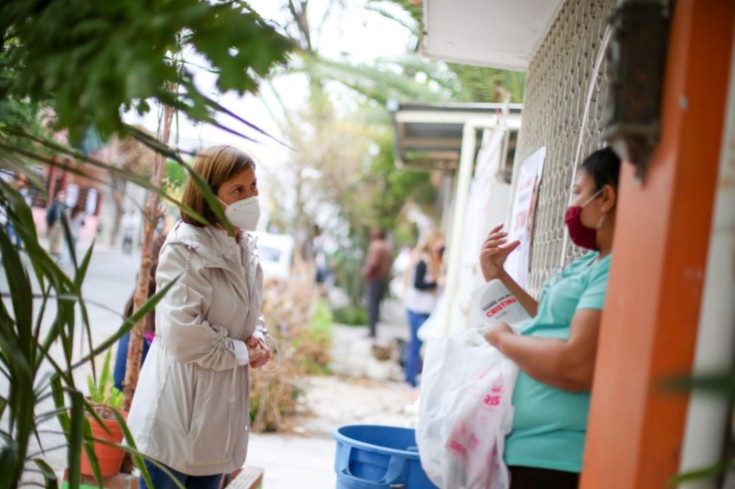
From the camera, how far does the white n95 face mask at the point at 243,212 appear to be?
292cm

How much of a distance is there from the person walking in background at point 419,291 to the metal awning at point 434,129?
4.14 feet

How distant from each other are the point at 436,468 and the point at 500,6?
2425 millimetres

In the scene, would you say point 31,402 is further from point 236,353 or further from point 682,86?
point 682,86

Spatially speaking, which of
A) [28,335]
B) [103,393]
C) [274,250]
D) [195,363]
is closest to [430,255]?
[103,393]

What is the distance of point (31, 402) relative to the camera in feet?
5.79

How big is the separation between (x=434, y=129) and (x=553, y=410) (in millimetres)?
7905

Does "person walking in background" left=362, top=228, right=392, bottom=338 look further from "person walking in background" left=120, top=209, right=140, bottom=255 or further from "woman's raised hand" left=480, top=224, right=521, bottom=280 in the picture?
"woman's raised hand" left=480, top=224, right=521, bottom=280

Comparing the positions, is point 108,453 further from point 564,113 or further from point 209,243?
point 564,113

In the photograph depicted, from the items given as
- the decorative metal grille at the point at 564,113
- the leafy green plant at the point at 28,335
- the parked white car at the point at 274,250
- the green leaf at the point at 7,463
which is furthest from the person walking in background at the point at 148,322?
the parked white car at the point at 274,250

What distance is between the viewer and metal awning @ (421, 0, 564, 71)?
3.83 meters

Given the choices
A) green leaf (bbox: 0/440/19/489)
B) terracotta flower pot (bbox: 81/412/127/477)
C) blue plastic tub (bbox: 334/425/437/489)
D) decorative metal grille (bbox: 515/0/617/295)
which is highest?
decorative metal grille (bbox: 515/0/617/295)

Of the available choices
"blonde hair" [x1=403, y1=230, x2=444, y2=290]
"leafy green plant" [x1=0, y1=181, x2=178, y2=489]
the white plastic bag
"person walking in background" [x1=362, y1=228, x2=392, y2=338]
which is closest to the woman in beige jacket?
"leafy green plant" [x1=0, y1=181, x2=178, y2=489]

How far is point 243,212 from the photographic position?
2.93m

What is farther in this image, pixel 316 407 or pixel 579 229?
pixel 316 407
